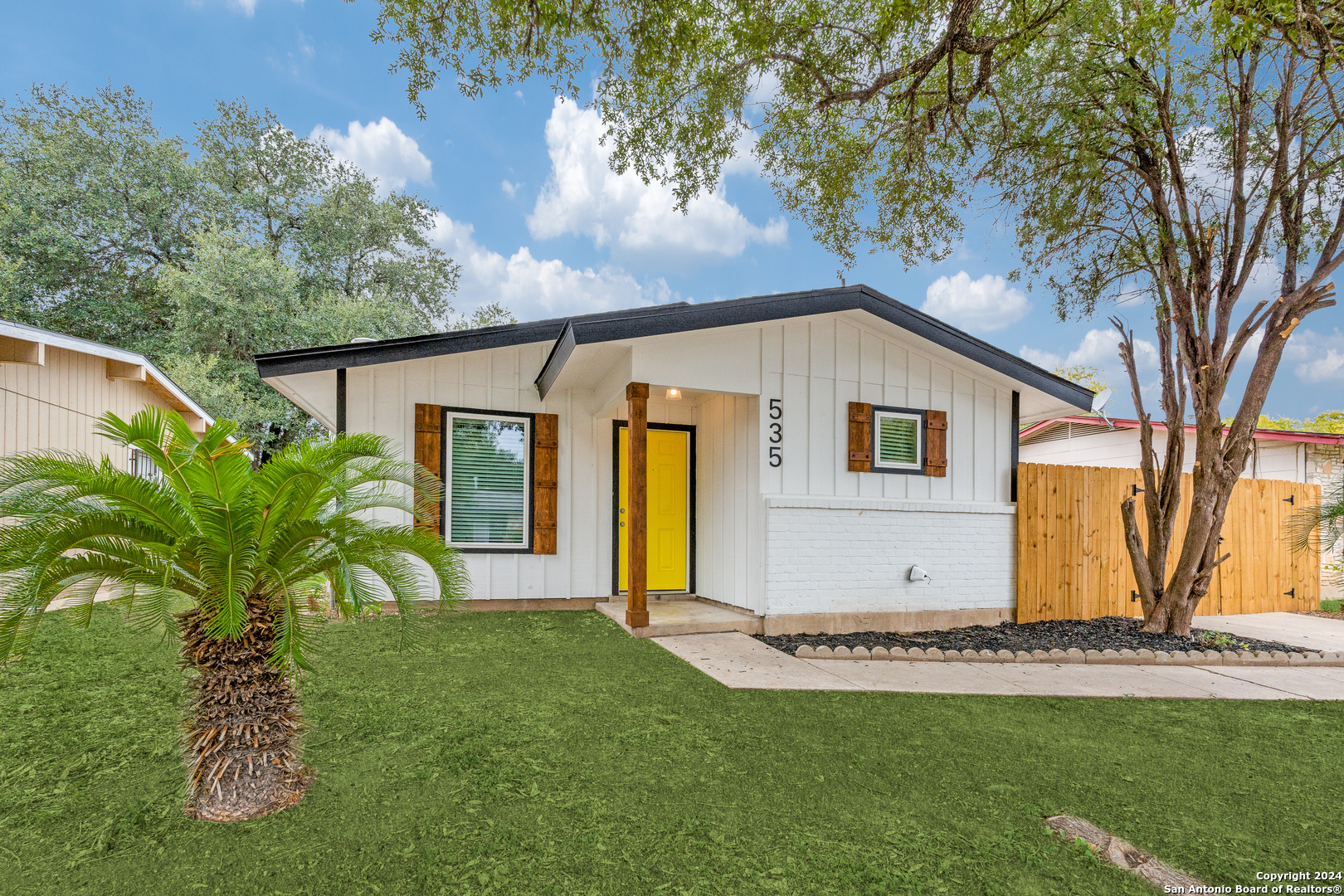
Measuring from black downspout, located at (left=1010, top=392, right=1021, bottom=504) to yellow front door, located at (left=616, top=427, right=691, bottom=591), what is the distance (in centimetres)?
330

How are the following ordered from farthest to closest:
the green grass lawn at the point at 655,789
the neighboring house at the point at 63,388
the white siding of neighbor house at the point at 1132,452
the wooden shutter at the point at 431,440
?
1. the white siding of neighbor house at the point at 1132,452
2. the neighboring house at the point at 63,388
3. the wooden shutter at the point at 431,440
4. the green grass lawn at the point at 655,789

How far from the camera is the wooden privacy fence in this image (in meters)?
6.40

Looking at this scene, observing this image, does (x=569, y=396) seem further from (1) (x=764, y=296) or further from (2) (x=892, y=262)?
(2) (x=892, y=262)

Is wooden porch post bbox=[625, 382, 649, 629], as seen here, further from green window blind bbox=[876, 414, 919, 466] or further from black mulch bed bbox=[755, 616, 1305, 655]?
green window blind bbox=[876, 414, 919, 466]

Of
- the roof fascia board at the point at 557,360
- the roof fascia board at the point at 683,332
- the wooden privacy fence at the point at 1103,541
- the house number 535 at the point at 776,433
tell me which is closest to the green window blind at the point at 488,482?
the roof fascia board at the point at 557,360

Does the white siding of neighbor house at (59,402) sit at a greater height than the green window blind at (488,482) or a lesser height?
greater

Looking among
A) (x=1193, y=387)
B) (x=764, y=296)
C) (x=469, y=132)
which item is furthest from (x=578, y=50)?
(x=469, y=132)

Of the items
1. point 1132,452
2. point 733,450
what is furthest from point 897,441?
point 1132,452

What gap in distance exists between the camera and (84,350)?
7.26 metres

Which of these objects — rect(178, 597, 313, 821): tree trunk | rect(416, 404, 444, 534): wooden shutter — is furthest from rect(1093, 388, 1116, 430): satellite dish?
rect(178, 597, 313, 821): tree trunk

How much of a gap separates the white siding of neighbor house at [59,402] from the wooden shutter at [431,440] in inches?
117

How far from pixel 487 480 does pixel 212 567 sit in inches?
157

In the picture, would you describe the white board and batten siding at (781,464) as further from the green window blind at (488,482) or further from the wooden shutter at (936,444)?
the green window blind at (488,482)

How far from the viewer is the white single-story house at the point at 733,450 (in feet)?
17.7
